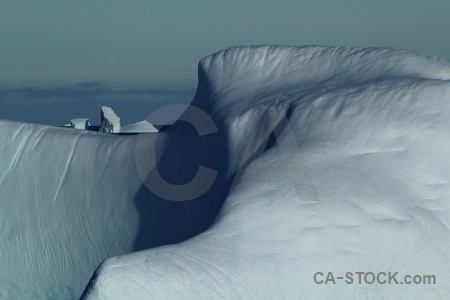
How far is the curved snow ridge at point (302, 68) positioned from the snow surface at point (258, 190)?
0.05 feet

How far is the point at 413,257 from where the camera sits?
231 inches

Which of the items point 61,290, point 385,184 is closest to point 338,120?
point 385,184

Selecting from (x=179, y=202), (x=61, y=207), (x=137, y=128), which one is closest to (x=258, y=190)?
(x=179, y=202)

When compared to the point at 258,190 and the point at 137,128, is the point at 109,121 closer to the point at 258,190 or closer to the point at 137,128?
the point at 137,128

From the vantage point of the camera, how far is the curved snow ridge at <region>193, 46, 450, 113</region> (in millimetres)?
7465

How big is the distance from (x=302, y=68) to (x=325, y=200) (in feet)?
7.39

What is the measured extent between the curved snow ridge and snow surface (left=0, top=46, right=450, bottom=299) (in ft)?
0.05

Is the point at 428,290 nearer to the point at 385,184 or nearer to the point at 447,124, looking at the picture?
the point at 385,184

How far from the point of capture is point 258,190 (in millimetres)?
5957

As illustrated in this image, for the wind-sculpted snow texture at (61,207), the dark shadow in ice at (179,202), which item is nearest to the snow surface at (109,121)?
the wind-sculpted snow texture at (61,207)

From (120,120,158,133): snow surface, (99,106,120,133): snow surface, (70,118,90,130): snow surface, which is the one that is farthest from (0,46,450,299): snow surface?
(120,120,158,133): snow surface

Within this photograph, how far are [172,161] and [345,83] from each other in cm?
170

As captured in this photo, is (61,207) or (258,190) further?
(61,207)

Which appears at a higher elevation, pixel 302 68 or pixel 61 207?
pixel 302 68
